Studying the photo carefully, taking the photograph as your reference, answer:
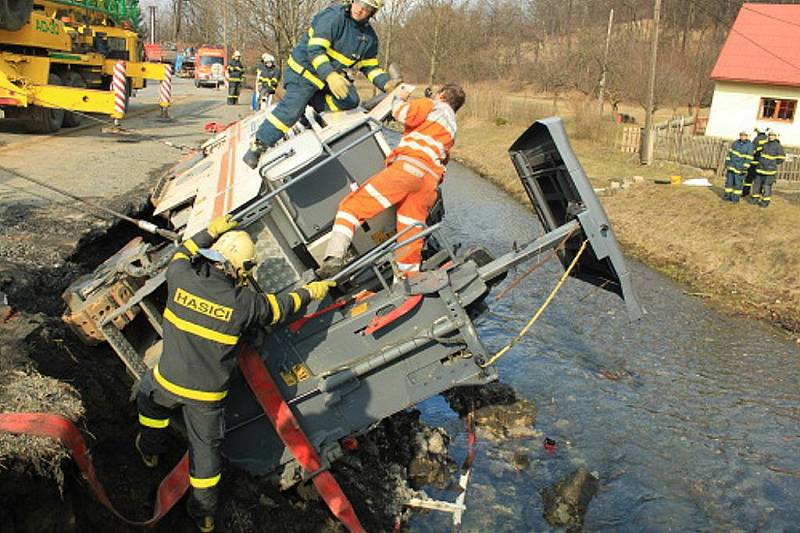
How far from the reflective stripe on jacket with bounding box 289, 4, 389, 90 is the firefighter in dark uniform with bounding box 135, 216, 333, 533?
2244mm

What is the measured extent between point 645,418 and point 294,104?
15.0 ft

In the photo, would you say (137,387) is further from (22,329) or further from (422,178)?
(422,178)

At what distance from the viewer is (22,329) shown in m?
4.37

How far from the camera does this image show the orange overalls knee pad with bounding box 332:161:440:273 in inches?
176

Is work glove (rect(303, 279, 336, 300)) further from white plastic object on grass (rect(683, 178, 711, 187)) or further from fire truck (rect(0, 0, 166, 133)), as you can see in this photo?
white plastic object on grass (rect(683, 178, 711, 187))

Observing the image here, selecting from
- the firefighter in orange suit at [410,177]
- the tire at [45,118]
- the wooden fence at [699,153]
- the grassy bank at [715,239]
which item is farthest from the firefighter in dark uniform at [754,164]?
the tire at [45,118]

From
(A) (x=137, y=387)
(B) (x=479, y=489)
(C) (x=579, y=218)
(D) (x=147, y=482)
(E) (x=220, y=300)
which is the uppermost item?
(C) (x=579, y=218)

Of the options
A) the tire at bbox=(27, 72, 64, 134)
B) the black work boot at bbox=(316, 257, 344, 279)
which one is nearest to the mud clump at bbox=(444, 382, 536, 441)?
the black work boot at bbox=(316, 257, 344, 279)

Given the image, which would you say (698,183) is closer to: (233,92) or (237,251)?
(233,92)

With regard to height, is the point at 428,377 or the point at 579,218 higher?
the point at 579,218

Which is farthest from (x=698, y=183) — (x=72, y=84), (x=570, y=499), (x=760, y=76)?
(x=72, y=84)

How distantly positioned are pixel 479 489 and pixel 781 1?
5139 centimetres

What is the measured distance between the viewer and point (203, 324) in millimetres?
3588

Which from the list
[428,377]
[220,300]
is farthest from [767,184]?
[220,300]
